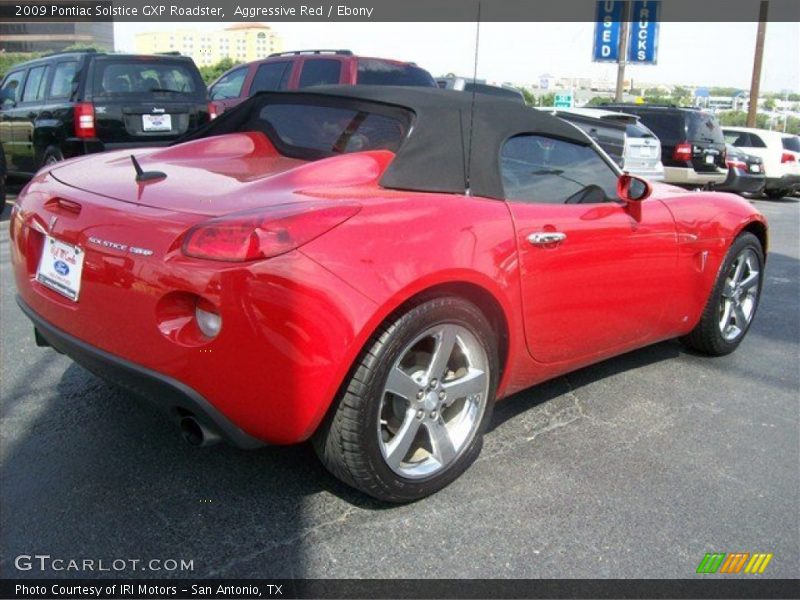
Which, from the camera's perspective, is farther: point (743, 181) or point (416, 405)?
point (743, 181)

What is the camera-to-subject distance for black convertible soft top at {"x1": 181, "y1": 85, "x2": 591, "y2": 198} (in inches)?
112

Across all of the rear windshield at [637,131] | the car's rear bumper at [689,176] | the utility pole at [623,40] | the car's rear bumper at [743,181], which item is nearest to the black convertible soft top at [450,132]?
the rear windshield at [637,131]

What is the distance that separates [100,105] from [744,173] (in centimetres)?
1239

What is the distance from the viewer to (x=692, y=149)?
1371 centimetres

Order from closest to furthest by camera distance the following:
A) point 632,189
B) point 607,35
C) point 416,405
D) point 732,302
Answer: point 416,405 → point 632,189 → point 732,302 → point 607,35

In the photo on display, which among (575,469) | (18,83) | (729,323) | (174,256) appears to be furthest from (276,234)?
(18,83)

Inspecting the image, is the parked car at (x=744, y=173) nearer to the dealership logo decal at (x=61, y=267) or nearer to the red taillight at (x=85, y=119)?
the red taillight at (x=85, y=119)

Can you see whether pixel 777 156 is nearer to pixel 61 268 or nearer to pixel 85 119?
pixel 85 119

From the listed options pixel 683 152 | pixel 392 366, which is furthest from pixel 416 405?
pixel 683 152

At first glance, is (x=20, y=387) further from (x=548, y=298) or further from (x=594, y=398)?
(x=594, y=398)

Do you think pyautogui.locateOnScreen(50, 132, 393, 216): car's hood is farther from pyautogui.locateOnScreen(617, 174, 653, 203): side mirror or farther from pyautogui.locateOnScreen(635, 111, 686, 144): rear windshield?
pyautogui.locateOnScreen(635, 111, 686, 144): rear windshield

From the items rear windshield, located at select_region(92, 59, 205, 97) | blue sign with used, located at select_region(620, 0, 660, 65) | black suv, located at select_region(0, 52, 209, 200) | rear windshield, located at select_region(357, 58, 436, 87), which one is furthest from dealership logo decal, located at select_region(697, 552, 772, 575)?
blue sign with used, located at select_region(620, 0, 660, 65)

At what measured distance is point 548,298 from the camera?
304 centimetres

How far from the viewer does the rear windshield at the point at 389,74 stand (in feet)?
30.2
